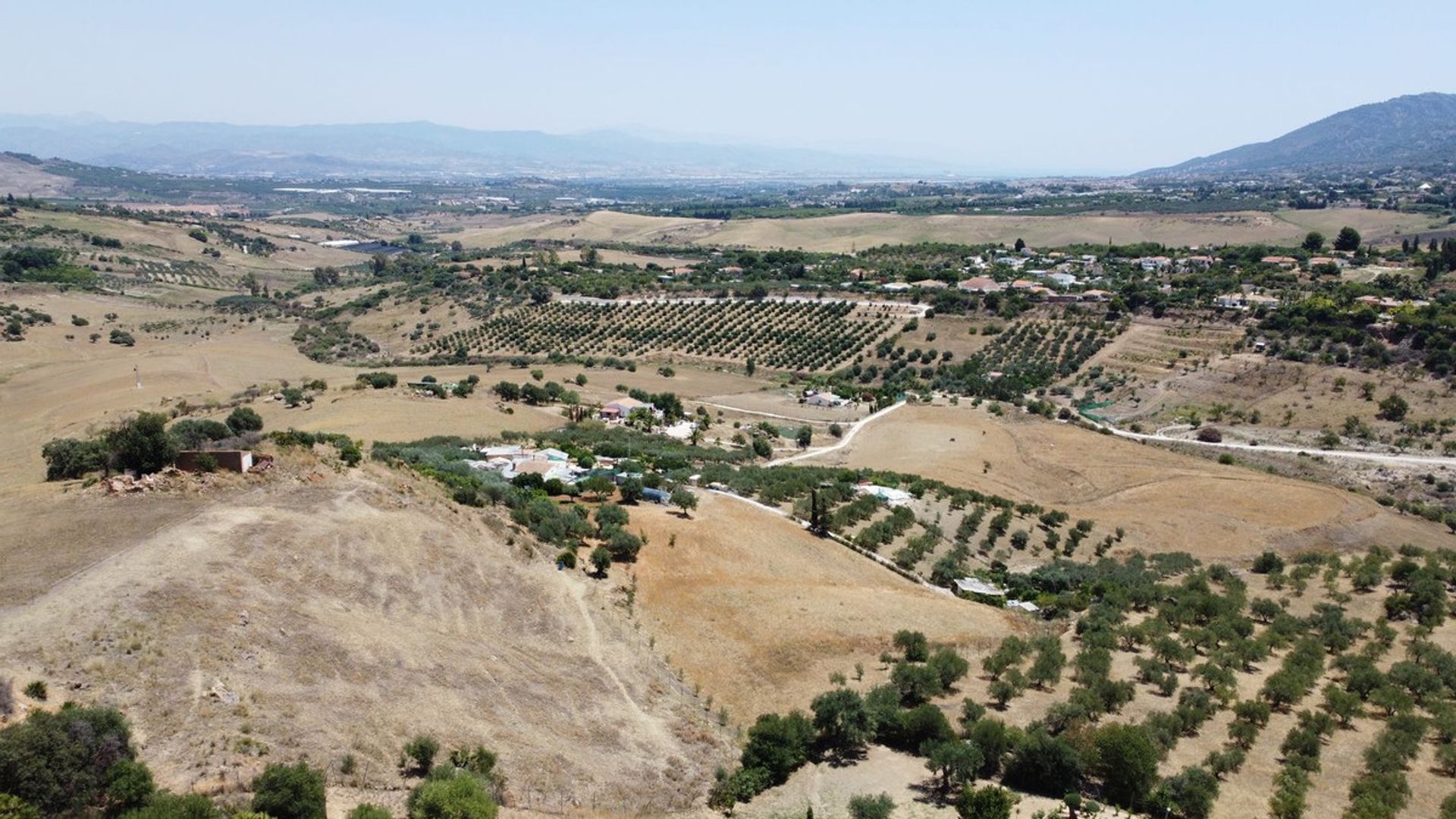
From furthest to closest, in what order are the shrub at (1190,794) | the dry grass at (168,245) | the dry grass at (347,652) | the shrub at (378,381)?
1. the dry grass at (168,245)
2. the shrub at (378,381)
3. the shrub at (1190,794)
4. the dry grass at (347,652)

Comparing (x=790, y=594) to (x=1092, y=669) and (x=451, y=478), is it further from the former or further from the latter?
(x=451, y=478)

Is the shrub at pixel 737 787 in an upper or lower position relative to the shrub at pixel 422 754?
lower

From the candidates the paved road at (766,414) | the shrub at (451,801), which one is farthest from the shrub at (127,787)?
the paved road at (766,414)

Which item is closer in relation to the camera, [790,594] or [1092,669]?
[1092,669]

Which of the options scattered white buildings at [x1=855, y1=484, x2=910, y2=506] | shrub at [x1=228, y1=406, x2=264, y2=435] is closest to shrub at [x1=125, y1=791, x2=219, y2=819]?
shrub at [x1=228, y1=406, x2=264, y2=435]

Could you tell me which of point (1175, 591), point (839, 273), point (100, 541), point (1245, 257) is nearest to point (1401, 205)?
point (1245, 257)

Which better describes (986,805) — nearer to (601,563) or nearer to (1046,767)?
(1046,767)

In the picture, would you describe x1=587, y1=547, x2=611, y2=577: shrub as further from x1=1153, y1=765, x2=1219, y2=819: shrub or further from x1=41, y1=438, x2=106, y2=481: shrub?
x1=1153, y1=765, x2=1219, y2=819: shrub

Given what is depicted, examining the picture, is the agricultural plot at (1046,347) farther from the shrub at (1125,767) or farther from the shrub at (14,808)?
the shrub at (14,808)
